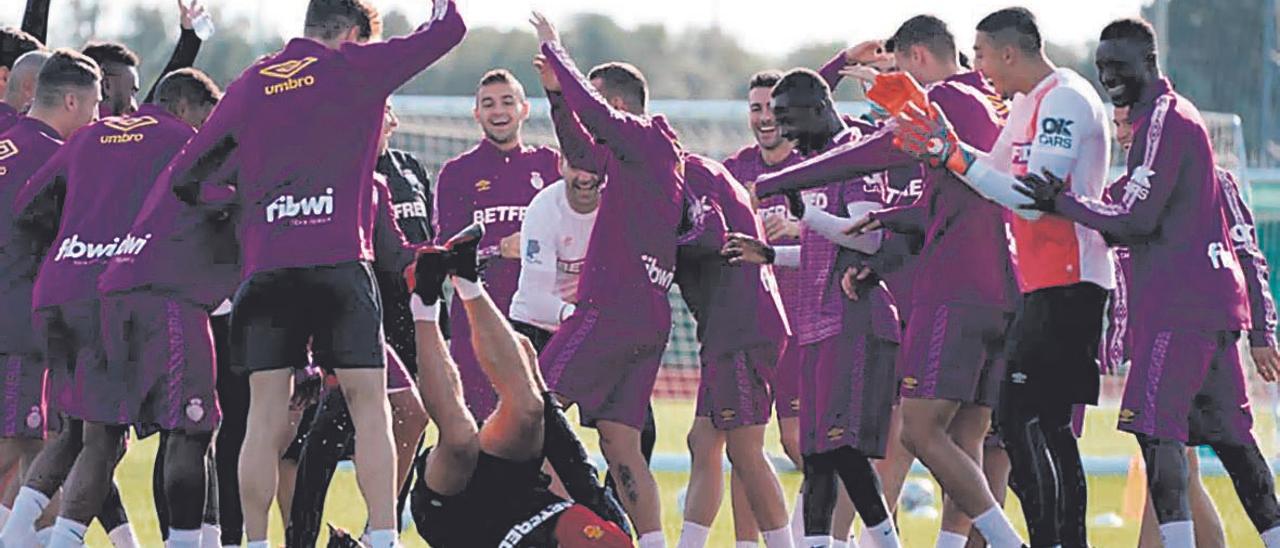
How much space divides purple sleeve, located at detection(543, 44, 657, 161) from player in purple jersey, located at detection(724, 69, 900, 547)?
504mm

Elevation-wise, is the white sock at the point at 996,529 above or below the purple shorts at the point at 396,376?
below

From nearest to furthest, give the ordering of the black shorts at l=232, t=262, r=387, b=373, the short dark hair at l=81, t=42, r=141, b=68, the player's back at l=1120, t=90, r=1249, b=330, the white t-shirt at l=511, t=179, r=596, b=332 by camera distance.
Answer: the black shorts at l=232, t=262, r=387, b=373 < the player's back at l=1120, t=90, r=1249, b=330 < the short dark hair at l=81, t=42, r=141, b=68 < the white t-shirt at l=511, t=179, r=596, b=332

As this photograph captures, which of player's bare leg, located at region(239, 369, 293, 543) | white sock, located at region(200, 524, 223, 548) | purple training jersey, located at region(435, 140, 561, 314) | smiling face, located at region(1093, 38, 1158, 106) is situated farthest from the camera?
purple training jersey, located at region(435, 140, 561, 314)

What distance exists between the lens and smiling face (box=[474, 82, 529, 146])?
1131 cm

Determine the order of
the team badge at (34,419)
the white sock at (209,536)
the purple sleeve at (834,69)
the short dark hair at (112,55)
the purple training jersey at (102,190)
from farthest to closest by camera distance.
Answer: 1. the purple sleeve at (834,69)
2. the short dark hair at (112,55)
3. the team badge at (34,419)
4. the white sock at (209,536)
5. the purple training jersey at (102,190)

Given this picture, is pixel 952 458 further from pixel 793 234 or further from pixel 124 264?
pixel 124 264

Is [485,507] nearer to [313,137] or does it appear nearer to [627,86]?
[313,137]

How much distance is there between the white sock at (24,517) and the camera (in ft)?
28.9

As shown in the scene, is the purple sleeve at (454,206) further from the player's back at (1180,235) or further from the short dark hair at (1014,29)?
the player's back at (1180,235)

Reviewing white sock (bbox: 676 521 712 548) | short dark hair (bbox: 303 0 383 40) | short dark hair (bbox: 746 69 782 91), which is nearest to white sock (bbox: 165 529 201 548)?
short dark hair (bbox: 303 0 383 40)

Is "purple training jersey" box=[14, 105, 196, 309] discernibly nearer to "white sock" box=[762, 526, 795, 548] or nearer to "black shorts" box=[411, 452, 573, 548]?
"black shorts" box=[411, 452, 573, 548]

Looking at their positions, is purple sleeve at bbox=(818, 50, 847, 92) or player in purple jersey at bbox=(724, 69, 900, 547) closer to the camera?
player in purple jersey at bbox=(724, 69, 900, 547)

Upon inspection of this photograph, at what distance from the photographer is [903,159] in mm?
8664

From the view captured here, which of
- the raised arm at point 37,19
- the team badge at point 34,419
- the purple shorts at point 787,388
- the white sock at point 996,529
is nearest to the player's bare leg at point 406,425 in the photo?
the team badge at point 34,419
